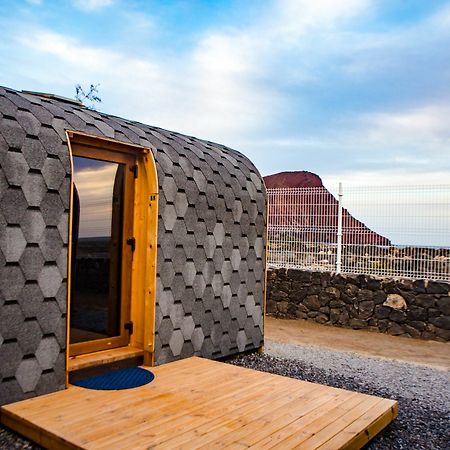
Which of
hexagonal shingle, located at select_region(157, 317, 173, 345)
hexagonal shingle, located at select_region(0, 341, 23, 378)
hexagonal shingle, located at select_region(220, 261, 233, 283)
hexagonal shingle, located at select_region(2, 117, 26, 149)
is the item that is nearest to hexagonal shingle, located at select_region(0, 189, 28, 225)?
hexagonal shingle, located at select_region(2, 117, 26, 149)

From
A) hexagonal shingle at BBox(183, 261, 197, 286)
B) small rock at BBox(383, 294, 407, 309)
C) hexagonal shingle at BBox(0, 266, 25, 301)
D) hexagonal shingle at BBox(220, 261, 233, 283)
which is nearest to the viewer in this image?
hexagonal shingle at BBox(0, 266, 25, 301)

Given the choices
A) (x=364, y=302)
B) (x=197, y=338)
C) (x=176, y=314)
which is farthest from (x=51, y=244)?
(x=364, y=302)

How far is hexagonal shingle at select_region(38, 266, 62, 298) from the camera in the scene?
3227mm

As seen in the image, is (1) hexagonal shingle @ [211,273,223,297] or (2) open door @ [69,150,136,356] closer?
(2) open door @ [69,150,136,356]

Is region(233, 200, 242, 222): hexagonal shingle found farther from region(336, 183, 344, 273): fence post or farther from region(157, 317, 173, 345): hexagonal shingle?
region(336, 183, 344, 273): fence post

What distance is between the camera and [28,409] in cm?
298

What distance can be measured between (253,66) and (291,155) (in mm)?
2807

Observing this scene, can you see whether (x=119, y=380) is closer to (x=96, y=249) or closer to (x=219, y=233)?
(x=96, y=249)

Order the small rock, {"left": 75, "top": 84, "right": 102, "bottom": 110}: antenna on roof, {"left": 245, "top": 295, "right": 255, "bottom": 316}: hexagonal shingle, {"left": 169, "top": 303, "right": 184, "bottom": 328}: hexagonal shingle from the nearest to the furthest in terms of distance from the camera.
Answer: {"left": 169, "top": 303, "right": 184, "bottom": 328}: hexagonal shingle, {"left": 245, "top": 295, "right": 255, "bottom": 316}: hexagonal shingle, the small rock, {"left": 75, "top": 84, "right": 102, "bottom": 110}: antenna on roof

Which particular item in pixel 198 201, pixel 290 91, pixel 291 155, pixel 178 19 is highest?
pixel 178 19

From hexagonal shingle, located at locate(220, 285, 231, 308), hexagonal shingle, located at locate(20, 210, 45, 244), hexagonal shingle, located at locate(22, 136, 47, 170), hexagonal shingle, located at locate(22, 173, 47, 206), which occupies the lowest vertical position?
hexagonal shingle, located at locate(220, 285, 231, 308)

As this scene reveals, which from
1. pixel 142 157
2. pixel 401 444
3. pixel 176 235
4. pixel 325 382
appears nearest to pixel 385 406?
pixel 401 444

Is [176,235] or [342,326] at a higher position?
[176,235]

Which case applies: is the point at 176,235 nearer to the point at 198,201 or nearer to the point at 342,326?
the point at 198,201
